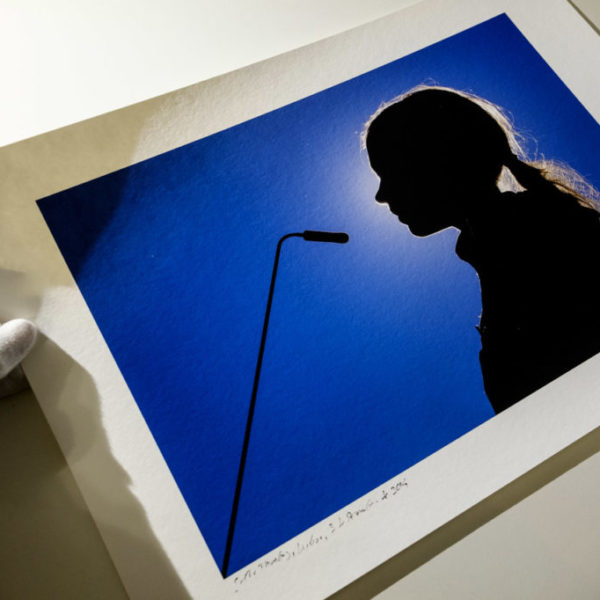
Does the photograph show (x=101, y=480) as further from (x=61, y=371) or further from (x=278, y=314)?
(x=278, y=314)

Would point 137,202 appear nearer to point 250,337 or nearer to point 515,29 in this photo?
point 250,337

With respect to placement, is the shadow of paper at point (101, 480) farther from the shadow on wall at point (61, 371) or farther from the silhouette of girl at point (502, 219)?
the silhouette of girl at point (502, 219)

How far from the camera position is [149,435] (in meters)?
0.53

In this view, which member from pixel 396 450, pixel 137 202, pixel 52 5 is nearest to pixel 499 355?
pixel 396 450

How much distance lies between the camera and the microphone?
614 mm

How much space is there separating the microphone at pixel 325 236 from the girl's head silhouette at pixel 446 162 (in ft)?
0.22

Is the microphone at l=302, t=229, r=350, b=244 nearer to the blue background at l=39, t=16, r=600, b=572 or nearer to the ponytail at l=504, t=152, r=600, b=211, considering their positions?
the blue background at l=39, t=16, r=600, b=572

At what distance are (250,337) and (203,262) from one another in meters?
0.09

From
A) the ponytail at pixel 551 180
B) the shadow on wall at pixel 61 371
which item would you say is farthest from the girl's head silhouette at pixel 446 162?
the shadow on wall at pixel 61 371

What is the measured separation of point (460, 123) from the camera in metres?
0.69

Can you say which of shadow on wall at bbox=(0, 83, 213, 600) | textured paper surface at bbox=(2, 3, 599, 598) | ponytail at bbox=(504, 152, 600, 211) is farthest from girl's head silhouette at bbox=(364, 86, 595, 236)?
shadow on wall at bbox=(0, 83, 213, 600)

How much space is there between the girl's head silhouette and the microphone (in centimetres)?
7

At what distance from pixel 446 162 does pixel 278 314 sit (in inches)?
10.8

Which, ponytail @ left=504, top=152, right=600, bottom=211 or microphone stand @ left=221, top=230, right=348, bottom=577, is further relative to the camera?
ponytail @ left=504, top=152, right=600, bottom=211
